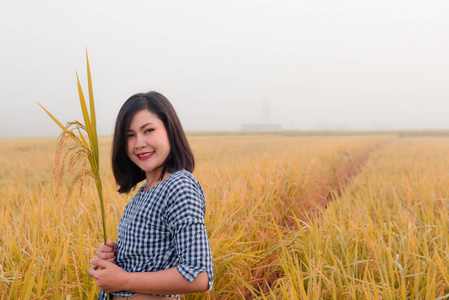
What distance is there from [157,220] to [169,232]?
0.06m

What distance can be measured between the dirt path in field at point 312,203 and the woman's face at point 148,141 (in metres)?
0.80

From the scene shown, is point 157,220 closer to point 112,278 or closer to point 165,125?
point 112,278

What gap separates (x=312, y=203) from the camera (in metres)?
3.69

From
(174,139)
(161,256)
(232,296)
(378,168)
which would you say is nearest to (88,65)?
(174,139)

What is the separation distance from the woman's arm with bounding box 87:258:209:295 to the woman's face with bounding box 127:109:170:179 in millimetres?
370

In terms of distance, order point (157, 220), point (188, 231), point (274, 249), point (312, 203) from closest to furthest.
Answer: point (188, 231), point (157, 220), point (274, 249), point (312, 203)

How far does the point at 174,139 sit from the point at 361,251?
1448 millimetres

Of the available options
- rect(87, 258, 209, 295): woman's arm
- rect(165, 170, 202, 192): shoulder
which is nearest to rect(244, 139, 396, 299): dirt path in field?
rect(87, 258, 209, 295): woman's arm

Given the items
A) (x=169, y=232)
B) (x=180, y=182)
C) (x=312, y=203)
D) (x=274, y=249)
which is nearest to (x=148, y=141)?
(x=180, y=182)

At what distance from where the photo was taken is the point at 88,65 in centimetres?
97

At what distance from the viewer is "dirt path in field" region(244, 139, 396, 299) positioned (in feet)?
7.45

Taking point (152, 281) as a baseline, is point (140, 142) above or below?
above

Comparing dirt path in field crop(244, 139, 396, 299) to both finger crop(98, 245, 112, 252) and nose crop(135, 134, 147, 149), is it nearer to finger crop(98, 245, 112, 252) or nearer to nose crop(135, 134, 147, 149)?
finger crop(98, 245, 112, 252)

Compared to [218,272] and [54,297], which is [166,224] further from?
[218,272]
